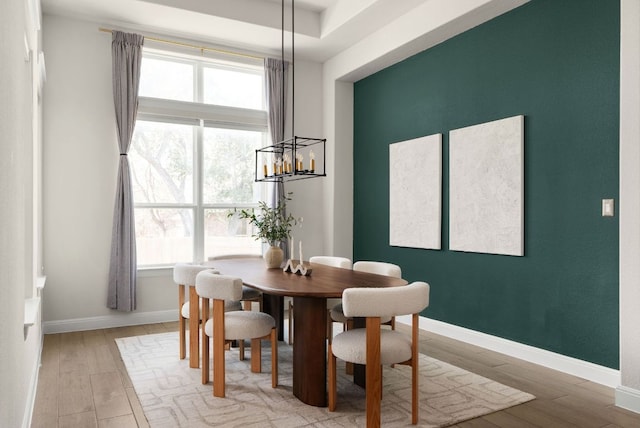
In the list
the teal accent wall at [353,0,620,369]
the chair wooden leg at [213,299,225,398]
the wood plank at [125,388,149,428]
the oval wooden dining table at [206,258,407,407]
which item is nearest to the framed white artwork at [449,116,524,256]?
the teal accent wall at [353,0,620,369]

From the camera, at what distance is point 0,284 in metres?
1.52

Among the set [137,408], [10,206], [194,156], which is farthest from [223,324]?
[194,156]

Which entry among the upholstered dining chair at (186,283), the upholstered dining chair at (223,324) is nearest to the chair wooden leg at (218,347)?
the upholstered dining chair at (223,324)

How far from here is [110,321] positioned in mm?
5180

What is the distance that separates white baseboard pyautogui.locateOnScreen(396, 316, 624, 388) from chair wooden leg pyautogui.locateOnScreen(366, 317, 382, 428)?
166cm

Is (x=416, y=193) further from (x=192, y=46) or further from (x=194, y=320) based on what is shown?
(x=192, y=46)

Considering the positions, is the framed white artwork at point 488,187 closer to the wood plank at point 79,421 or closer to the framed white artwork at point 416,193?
the framed white artwork at point 416,193

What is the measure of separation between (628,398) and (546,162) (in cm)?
177

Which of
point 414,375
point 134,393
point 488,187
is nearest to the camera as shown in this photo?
point 414,375

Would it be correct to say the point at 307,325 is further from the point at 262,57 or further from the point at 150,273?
the point at 262,57

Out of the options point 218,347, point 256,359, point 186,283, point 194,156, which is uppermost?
point 194,156

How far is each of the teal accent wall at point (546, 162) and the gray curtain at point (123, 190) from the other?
305 cm

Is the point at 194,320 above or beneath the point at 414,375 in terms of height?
above

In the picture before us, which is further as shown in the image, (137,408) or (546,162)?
(546,162)
